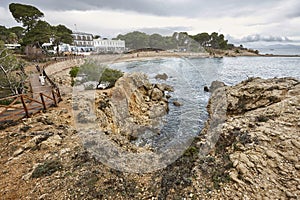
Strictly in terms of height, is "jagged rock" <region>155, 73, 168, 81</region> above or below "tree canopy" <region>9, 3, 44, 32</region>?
below

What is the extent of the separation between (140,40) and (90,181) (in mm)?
26214

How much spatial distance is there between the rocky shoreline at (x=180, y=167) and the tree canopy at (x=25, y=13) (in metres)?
34.9

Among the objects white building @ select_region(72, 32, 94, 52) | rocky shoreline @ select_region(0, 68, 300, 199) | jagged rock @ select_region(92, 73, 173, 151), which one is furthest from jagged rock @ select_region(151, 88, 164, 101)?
white building @ select_region(72, 32, 94, 52)

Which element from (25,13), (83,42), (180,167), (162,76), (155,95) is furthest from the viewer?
(83,42)

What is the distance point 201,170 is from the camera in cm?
498

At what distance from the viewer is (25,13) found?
30516mm

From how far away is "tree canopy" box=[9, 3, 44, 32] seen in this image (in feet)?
99.7

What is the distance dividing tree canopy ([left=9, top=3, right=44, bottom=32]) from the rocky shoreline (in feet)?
115

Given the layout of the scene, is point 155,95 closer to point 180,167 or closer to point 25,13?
point 180,167

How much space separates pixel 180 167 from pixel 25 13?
134ft

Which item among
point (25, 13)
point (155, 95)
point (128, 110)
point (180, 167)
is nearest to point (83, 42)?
point (25, 13)

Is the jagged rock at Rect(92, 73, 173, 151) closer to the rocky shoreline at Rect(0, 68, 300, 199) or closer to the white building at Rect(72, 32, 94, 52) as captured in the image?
the rocky shoreline at Rect(0, 68, 300, 199)

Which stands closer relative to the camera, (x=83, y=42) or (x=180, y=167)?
(x=180, y=167)

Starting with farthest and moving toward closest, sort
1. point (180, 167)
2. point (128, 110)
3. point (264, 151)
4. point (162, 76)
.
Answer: point (162, 76)
point (128, 110)
point (180, 167)
point (264, 151)
